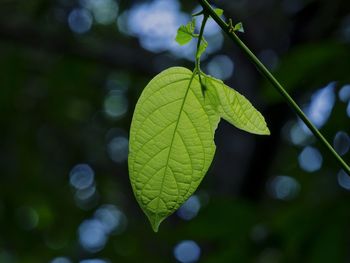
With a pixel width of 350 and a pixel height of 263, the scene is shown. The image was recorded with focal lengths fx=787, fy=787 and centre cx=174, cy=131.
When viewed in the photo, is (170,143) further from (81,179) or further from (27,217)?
(81,179)

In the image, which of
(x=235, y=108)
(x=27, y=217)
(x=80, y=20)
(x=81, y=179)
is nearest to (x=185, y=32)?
(x=235, y=108)

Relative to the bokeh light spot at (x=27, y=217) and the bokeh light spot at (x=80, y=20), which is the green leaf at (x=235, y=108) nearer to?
the bokeh light spot at (x=27, y=217)

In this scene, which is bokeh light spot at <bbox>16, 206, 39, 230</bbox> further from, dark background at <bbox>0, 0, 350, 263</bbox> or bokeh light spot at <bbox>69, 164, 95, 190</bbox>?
bokeh light spot at <bbox>69, 164, 95, 190</bbox>

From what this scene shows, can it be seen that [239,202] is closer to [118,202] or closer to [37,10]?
[37,10]

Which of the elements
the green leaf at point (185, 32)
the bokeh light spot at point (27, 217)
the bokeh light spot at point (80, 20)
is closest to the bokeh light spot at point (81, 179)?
the bokeh light spot at point (80, 20)

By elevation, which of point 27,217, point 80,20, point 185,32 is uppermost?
point 80,20

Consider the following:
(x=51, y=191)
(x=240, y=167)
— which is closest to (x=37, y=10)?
(x=51, y=191)
